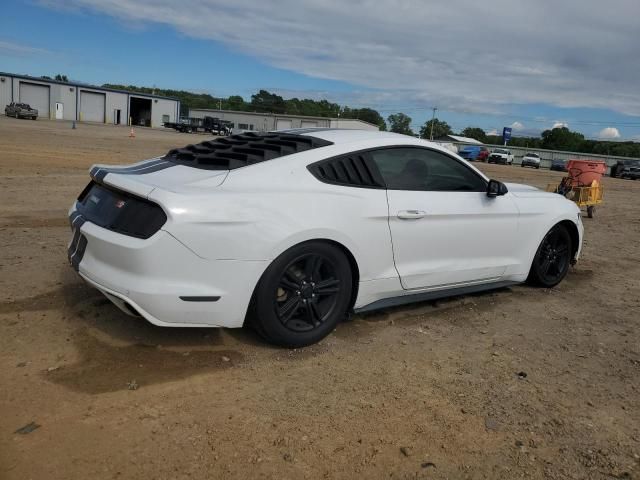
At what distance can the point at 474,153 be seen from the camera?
5722 cm

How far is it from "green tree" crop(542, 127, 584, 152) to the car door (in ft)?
354

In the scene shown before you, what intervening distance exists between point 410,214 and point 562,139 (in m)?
115

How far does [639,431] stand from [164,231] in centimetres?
292

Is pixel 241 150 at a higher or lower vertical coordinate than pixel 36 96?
lower

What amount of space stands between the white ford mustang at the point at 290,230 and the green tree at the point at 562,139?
108 metres

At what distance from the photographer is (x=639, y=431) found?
122 inches

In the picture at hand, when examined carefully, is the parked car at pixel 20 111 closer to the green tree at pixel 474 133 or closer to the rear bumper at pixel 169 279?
the rear bumper at pixel 169 279

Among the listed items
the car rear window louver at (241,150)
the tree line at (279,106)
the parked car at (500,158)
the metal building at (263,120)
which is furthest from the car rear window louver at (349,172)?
the tree line at (279,106)

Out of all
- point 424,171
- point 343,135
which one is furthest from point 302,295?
point 424,171

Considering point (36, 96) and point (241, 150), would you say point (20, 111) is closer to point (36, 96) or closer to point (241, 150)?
point (36, 96)

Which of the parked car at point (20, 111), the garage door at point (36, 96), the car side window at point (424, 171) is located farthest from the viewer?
the garage door at point (36, 96)

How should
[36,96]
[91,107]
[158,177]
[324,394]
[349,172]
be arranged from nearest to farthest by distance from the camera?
1. [324,394]
2. [158,177]
3. [349,172]
4. [36,96]
5. [91,107]

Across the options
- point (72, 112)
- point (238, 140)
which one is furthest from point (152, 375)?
point (72, 112)

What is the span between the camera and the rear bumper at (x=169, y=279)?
3250 mm
